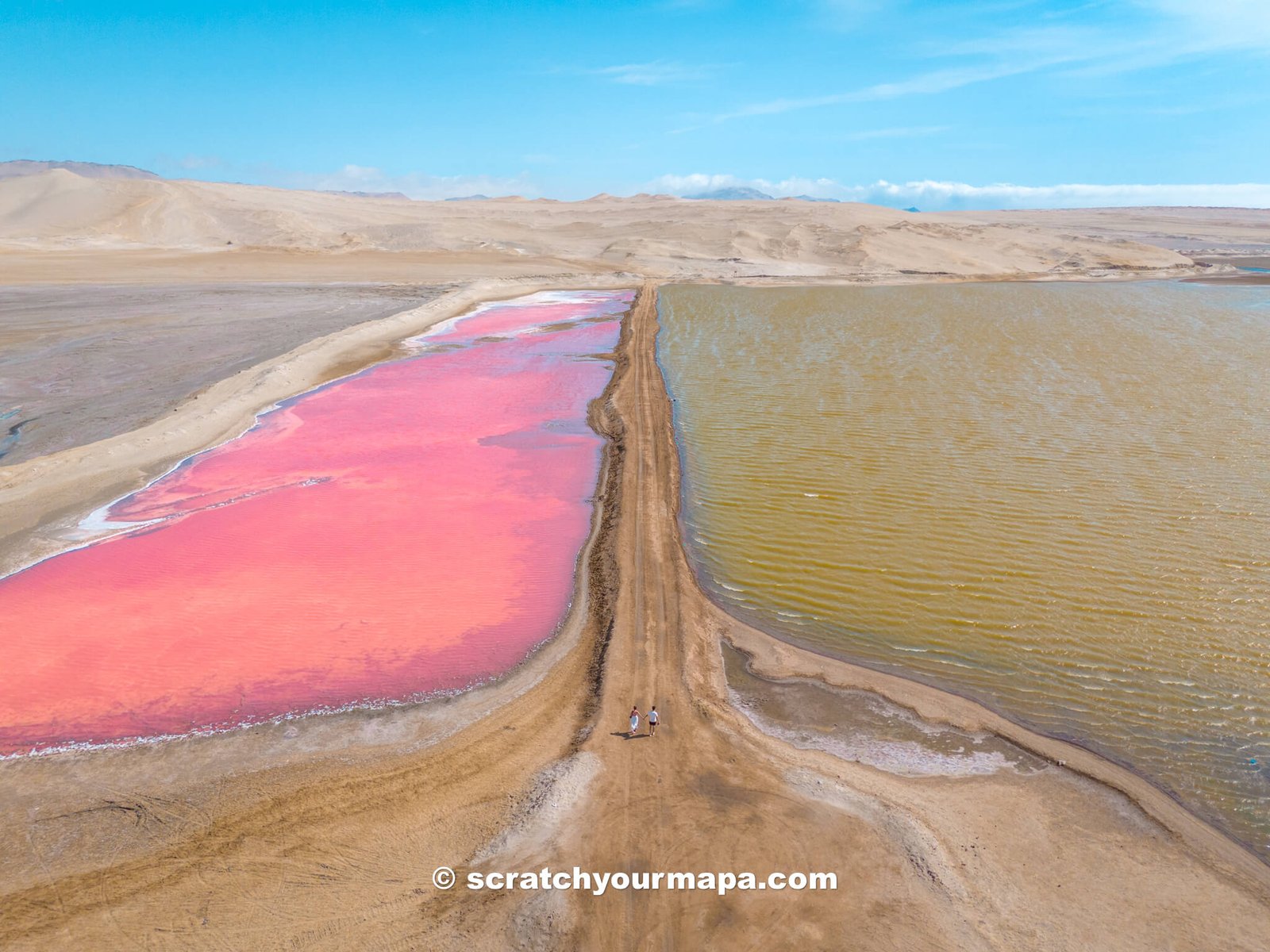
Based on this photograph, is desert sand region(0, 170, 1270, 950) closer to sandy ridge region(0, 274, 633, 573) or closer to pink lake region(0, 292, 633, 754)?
pink lake region(0, 292, 633, 754)

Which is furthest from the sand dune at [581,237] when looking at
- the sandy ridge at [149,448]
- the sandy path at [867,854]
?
the sandy path at [867,854]

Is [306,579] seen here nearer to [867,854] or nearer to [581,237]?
[867,854]

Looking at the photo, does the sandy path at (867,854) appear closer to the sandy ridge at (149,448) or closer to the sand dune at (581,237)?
the sandy ridge at (149,448)

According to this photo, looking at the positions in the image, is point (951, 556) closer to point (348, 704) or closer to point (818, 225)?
point (348, 704)

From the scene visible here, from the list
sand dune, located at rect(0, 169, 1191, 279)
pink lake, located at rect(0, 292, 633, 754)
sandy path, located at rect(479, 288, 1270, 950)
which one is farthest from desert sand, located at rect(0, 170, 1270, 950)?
sand dune, located at rect(0, 169, 1191, 279)

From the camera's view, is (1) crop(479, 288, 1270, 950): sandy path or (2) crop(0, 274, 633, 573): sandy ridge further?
(2) crop(0, 274, 633, 573): sandy ridge

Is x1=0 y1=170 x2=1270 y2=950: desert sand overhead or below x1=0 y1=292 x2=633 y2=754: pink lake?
below
